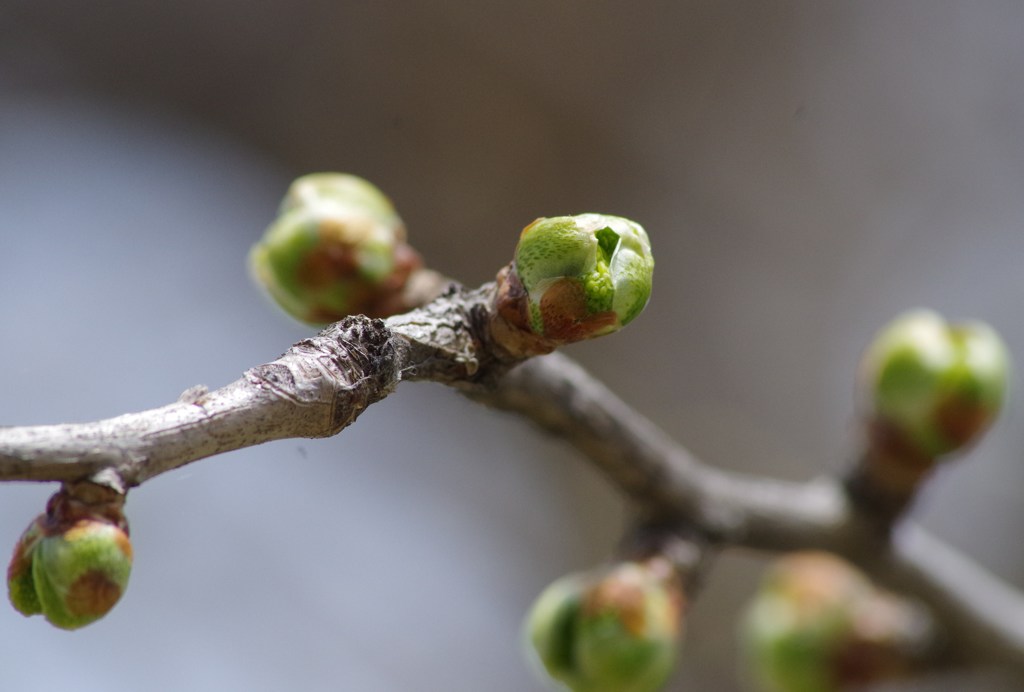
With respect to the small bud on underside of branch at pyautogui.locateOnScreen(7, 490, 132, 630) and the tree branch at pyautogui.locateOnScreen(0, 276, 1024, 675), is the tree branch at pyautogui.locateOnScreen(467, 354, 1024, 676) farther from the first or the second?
the small bud on underside of branch at pyautogui.locateOnScreen(7, 490, 132, 630)

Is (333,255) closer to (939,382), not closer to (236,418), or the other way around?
(236,418)

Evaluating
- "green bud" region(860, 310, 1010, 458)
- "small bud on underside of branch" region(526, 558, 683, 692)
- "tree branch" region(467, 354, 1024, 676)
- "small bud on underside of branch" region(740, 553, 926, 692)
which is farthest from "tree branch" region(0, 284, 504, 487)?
"small bud on underside of branch" region(740, 553, 926, 692)

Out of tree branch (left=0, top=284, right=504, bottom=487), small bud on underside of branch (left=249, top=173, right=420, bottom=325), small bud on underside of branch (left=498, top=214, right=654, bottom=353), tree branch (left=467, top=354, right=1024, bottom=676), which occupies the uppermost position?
small bud on underside of branch (left=249, top=173, right=420, bottom=325)

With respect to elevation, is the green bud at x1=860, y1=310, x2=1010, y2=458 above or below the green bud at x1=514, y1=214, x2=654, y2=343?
above

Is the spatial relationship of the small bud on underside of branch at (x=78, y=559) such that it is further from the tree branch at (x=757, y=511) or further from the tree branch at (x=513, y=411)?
the tree branch at (x=757, y=511)

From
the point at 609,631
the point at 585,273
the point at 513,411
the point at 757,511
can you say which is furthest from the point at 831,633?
the point at 585,273

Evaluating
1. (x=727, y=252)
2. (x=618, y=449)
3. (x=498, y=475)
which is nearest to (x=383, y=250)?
(x=618, y=449)

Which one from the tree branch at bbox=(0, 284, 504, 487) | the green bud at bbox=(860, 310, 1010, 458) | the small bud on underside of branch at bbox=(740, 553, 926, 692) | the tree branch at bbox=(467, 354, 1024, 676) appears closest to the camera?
the tree branch at bbox=(0, 284, 504, 487)

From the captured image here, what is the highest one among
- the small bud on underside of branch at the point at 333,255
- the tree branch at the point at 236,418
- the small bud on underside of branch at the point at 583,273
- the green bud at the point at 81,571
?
the small bud on underside of branch at the point at 333,255

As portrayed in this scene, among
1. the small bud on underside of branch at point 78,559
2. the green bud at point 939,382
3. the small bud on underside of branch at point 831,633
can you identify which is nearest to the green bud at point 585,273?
the small bud on underside of branch at point 78,559

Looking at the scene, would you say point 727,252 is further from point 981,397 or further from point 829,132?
point 981,397
